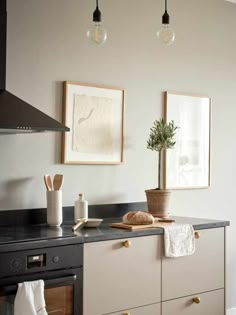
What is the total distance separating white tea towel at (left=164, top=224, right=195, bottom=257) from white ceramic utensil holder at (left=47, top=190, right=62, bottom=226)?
2.17ft

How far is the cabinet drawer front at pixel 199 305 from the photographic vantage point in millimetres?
3324

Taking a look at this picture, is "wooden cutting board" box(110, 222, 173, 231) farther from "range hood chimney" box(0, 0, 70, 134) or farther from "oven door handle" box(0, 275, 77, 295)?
"range hood chimney" box(0, 0, 70, 134)

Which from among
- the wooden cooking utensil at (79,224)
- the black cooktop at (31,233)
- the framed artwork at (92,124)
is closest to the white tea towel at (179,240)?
the wooden cooking utensil at (79,224)

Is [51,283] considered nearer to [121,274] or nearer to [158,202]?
[121,274]

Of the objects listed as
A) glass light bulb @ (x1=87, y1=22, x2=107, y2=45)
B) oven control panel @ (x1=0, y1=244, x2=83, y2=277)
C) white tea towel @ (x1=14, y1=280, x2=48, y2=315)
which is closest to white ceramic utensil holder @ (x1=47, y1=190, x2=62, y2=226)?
oven control panel @ (x1=0, y1=244, x2=83, y2=277)

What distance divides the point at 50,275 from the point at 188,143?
73.2 inches

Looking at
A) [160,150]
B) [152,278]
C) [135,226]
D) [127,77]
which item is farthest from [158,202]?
[127,77]

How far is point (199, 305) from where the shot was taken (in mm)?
3480

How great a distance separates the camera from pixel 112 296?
9.94 ft

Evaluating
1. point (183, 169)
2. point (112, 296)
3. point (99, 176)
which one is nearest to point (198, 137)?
point (183, 169)

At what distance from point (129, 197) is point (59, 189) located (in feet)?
2.36

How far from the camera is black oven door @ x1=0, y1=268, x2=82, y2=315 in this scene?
258 centimetres

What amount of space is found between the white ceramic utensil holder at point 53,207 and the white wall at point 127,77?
0.17m

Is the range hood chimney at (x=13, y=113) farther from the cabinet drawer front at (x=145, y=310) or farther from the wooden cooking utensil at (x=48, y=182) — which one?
the cabinet drawer front at (x=145, y=310)
